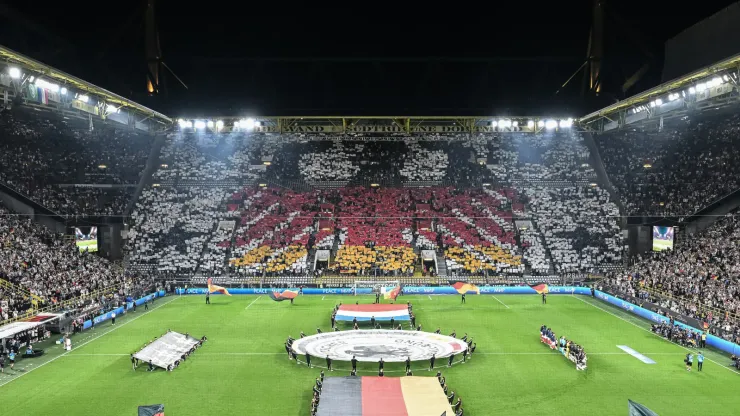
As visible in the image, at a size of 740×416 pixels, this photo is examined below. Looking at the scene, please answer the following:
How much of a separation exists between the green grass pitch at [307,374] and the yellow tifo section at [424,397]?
1.39m

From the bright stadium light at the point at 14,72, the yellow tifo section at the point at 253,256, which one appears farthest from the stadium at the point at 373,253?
the yellow tifo section at the point at 253,256

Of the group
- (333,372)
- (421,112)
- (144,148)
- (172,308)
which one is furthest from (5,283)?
(144,148)

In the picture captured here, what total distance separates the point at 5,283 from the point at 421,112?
93.5 feet

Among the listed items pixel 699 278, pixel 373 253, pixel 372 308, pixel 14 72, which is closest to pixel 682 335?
pixel 699 278

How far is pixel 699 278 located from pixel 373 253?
28.0 metres

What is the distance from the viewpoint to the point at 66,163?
191ft

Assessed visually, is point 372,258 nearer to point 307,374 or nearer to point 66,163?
point 66,163

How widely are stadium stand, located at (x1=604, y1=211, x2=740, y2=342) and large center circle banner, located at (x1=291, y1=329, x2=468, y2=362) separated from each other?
50.1ft

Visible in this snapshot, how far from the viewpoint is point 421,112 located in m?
37.6

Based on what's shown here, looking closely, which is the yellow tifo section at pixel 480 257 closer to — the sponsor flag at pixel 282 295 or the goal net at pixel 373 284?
the goal net at pixel 373 284

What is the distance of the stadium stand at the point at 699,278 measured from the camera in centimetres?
3706

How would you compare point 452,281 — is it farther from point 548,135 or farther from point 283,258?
point 548,135

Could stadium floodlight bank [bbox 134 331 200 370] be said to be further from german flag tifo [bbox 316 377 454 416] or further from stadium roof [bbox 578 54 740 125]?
stadium roof [bbox 578 54 740 125]

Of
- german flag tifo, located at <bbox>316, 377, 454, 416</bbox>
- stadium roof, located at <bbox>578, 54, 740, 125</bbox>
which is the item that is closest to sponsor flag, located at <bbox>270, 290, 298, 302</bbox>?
german flag tifo, located at <bbox>316, 377, 454, 416</bbox>
